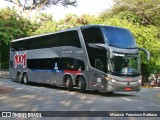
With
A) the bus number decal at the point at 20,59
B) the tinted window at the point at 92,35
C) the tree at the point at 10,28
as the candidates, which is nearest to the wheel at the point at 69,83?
the tinted window at the point at 92,35

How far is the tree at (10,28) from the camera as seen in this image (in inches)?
1686

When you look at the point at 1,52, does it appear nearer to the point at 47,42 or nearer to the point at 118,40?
the point at 47,42

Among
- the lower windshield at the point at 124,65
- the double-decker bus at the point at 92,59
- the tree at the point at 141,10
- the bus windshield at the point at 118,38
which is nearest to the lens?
the lower windshield at the point at 124,65

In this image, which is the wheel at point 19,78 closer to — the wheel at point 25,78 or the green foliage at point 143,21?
the wheel at point 25,78

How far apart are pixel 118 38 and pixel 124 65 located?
1599 mm

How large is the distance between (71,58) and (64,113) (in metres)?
10.7

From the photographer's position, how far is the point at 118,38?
66.0 feet

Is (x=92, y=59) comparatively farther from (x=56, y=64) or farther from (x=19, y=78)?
(x=19, y=78)

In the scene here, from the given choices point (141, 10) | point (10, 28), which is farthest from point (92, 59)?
point (10, 28)

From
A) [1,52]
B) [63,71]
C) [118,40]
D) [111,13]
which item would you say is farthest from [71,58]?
[1,52]

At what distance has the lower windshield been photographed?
19344mm

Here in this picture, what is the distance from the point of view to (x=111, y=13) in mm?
44219

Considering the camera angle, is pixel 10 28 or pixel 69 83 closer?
pixel 69 83

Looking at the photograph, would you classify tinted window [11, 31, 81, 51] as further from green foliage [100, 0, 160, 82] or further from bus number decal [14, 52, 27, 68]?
green foliage [100, 0, 160, 82]
